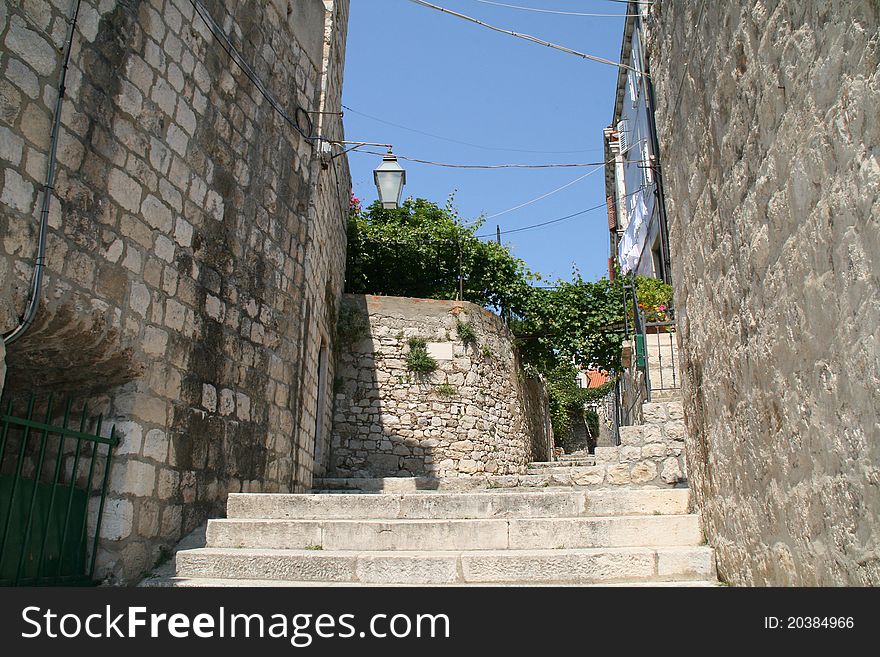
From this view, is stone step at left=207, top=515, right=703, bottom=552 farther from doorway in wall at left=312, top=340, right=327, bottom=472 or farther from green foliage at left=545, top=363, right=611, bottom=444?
green foliage at left=545, top=363, right=611, bottom=444

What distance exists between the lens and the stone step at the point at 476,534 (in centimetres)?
419

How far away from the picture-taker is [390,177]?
8.03 meters

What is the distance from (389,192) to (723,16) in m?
5.25

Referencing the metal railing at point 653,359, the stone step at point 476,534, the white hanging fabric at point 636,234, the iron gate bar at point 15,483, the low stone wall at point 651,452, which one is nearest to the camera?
the iron gate bar at point 15,483

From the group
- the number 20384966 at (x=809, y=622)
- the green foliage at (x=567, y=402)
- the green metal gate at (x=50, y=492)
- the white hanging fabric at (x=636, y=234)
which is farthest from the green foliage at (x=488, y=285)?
the number 20384966 at (x=809, y=622)

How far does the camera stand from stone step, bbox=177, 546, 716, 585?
3803mm

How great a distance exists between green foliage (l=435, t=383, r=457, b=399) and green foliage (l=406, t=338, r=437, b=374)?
0.29 m

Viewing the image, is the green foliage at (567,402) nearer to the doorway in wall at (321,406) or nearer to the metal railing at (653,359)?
the metal railing at (653,359)

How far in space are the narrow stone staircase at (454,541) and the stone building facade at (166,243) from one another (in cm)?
54

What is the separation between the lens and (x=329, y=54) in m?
8.03

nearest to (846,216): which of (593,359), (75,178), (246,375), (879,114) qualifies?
(879,114)

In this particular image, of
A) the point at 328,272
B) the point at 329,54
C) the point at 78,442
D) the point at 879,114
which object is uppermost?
the point at 329,54

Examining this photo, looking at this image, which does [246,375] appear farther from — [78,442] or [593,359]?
[593,359]

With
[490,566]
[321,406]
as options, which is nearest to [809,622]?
[490,566]
